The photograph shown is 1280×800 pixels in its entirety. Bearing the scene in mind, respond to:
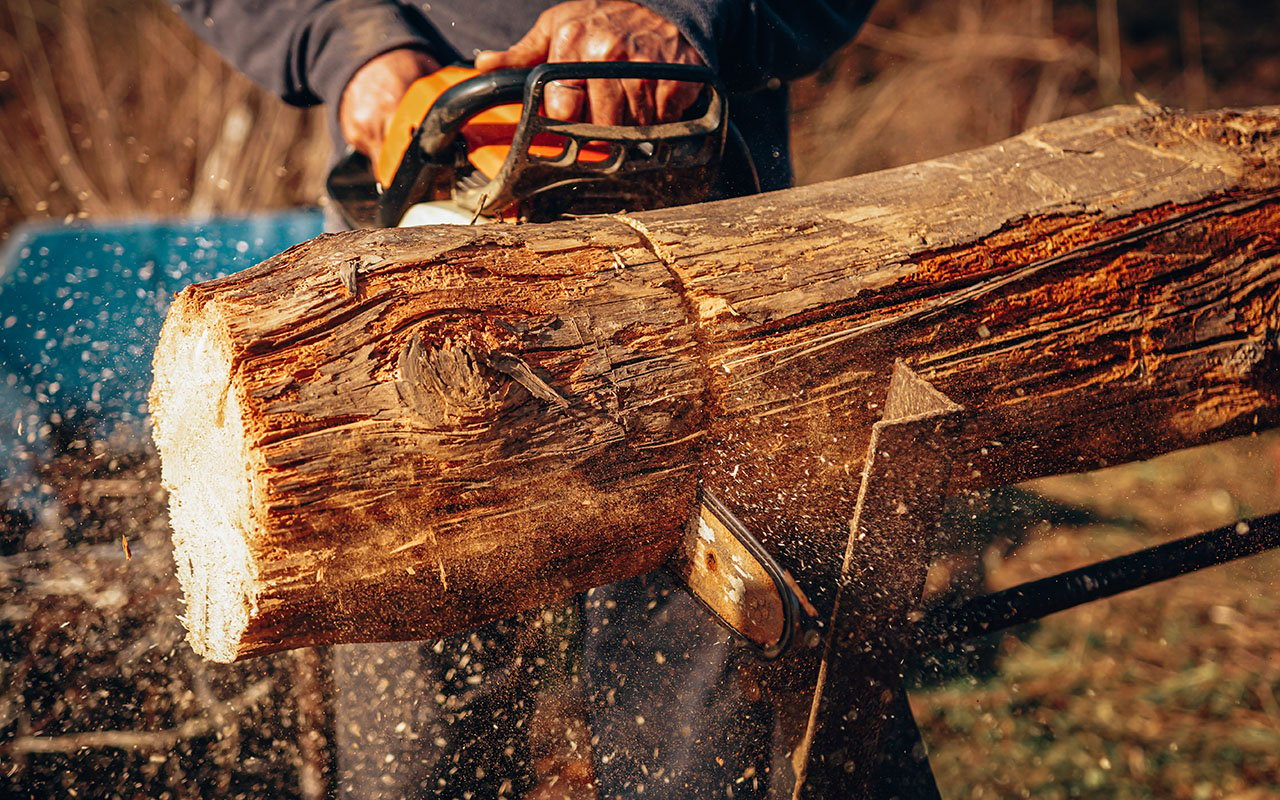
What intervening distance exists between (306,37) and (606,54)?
3.42 ft

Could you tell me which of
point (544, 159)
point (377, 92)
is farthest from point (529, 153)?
point (377, 92)

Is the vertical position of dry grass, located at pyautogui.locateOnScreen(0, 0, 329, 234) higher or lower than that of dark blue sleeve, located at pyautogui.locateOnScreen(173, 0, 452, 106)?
lower

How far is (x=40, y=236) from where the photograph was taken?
2508mm

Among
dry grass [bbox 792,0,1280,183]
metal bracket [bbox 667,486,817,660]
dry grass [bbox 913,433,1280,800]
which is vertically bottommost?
dry grass [bbox 913,433,1280,800]

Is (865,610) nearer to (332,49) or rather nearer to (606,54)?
(606,54)

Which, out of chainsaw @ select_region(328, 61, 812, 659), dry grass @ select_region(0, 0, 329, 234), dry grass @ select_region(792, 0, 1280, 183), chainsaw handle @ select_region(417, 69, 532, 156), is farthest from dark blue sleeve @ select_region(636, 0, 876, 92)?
dry grass @ select_region(0, 0, 329, 234)

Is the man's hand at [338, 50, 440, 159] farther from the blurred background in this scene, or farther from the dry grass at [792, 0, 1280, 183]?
the dry grass at [792, 0, 1280, 183]

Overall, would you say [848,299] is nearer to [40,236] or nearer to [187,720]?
[187,720]

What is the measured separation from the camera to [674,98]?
1.53 metres

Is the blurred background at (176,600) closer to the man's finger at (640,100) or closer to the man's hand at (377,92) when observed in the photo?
the man's hand at (377,92)

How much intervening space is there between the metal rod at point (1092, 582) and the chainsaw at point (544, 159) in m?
0.40

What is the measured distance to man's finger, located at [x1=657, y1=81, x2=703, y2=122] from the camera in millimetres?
1518

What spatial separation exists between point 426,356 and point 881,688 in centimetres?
71

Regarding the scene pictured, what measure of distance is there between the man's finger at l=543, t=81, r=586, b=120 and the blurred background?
45.2 inches
